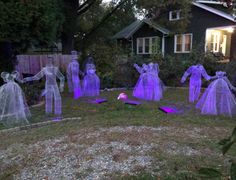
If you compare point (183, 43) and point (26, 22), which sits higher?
point (183, 43)

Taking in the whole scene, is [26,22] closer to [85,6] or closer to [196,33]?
[85,6]

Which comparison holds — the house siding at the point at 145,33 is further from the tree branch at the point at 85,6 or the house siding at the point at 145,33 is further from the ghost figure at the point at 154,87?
the ghost figure at the point at 154,87

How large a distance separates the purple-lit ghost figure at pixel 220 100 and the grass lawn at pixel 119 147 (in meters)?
0.35

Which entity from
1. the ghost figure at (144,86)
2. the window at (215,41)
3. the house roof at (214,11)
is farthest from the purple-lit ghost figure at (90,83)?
the window at (215,41)

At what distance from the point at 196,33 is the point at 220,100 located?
1234 cm

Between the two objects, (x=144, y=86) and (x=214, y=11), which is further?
(x=214, y=11)

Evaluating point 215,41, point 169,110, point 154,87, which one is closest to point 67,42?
point 154,87

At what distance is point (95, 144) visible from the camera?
4176 millimetres

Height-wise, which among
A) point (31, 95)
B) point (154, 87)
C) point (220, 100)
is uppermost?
point (154, 87)

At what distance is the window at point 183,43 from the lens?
59.2 ft

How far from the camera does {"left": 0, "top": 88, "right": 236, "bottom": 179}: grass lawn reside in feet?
10.8

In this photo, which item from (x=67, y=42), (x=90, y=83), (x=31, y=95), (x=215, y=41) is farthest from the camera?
(x=215, y=41)

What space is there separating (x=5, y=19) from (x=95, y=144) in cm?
458

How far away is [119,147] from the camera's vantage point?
4.02 m
